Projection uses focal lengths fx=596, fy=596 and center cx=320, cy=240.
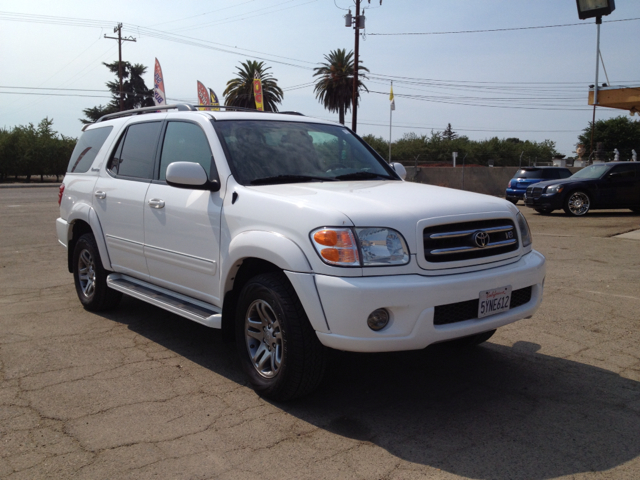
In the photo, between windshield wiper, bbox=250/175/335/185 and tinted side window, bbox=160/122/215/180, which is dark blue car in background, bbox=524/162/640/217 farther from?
tinted side window, bbox=160/122/215/180

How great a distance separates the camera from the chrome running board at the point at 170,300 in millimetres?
4105

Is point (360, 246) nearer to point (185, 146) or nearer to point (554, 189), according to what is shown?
point (185, 146)

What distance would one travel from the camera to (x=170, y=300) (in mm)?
4559

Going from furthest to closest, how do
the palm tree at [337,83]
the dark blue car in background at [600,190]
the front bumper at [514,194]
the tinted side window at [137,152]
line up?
the palm tree at [337,83]
the front bumper at [514,194]
the dark blue car in background at [600,190]
the tinted side window at [137,152]


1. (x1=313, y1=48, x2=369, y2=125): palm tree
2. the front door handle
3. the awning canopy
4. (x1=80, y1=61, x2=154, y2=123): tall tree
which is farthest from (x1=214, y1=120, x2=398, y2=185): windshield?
(x1=80, y1=61, x2=154, y2=123): tall tree

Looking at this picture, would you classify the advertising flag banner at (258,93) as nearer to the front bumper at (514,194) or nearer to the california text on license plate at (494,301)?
the front bumper at (514,194)

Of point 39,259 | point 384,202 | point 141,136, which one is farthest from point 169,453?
point 39,259

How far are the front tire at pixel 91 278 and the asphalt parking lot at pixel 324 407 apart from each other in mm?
152

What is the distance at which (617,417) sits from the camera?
353 centimetres

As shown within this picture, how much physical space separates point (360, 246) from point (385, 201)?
0.45m

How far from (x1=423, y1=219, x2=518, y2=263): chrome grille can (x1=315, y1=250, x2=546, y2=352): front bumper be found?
0.51ft

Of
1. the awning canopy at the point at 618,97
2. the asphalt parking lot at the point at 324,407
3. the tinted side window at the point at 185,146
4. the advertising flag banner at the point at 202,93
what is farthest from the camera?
the advertising flag banner at the point at 202,93

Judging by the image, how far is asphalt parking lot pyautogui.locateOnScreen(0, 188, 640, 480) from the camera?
2992 millimetres


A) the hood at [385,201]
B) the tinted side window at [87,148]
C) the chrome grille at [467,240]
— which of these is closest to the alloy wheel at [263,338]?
the hood at [385,201]
